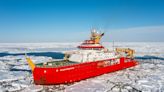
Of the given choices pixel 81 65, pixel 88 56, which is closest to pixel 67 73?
pixel 81 65

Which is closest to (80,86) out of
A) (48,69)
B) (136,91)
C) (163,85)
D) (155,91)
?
(48,69)

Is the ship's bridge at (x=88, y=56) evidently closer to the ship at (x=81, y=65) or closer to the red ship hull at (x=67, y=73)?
the ship at (x=81, y=65)

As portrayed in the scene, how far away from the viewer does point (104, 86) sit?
13477 millimetres

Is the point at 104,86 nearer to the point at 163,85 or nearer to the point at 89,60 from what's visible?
the point at 89,60

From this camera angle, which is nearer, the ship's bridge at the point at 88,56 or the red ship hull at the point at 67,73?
the red ship hull at the point at 67,73

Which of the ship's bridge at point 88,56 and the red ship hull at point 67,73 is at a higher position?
the ship's bridge at point 88,56

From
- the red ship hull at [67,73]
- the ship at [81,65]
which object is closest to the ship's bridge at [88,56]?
the ship at [81,65]

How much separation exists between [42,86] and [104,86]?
4.72 m

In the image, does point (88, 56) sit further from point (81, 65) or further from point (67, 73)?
point (67, 73)

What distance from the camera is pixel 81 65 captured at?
14938mm

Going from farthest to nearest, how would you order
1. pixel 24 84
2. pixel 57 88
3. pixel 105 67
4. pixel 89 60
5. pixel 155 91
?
pixel 105 67, pixel 89 60, pixel 24 84, pixel 57 88, pixel 155 91

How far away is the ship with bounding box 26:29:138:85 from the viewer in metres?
13.6

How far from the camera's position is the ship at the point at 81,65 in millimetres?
13586

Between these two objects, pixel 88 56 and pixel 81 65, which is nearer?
pixel 81 65
